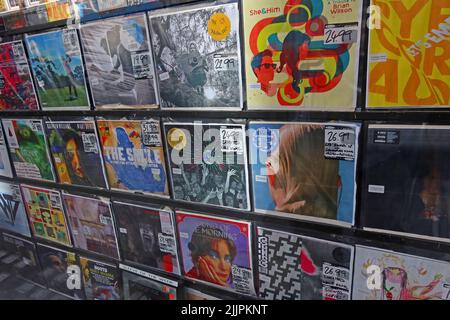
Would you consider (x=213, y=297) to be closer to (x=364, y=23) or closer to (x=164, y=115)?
(x=164, y=115)

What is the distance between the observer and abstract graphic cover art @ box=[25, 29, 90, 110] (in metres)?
1.52

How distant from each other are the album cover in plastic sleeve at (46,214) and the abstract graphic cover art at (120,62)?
75 cm

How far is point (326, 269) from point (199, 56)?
0.96m

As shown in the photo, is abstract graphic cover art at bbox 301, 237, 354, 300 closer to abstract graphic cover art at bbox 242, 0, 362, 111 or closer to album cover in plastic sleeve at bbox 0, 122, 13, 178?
abstract graphic cover art at bbox 242, 0, 362, 111

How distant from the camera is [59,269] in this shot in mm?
2082

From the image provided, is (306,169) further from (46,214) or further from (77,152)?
(46,214)

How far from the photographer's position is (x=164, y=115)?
140cm

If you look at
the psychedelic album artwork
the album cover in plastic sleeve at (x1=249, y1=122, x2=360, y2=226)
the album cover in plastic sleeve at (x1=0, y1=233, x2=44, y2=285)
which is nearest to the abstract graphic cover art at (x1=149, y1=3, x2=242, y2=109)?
the album cover in plastic sleeve at (x1=249, y1=122, x2=360, y2=226)

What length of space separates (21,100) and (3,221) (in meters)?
0.97

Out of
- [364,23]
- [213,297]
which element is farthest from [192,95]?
[213,297]

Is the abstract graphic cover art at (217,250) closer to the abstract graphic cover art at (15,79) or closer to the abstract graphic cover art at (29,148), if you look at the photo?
the abstract graphic cover art at (29,148)

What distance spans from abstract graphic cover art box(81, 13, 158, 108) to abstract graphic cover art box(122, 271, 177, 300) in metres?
0.93

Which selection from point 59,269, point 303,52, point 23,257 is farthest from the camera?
point 23,257

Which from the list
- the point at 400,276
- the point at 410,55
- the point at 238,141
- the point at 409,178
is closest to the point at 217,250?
the point at 238,141
